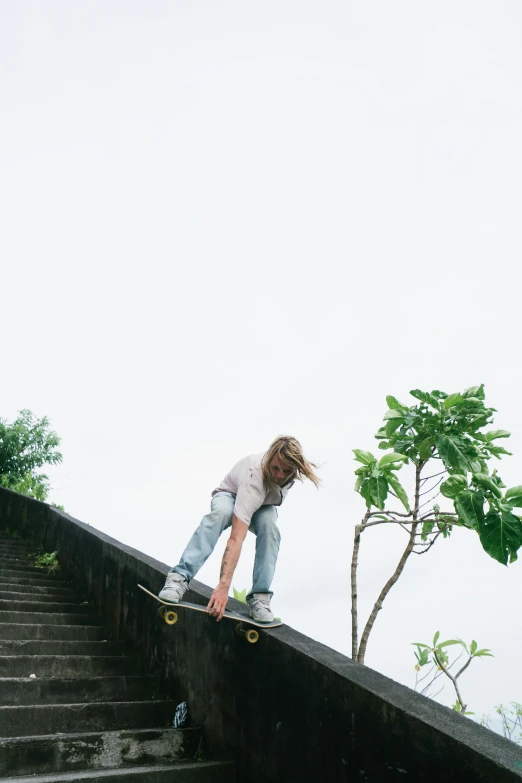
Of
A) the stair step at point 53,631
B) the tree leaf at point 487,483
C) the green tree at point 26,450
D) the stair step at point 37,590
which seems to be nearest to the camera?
the tree leaf at point 487,483

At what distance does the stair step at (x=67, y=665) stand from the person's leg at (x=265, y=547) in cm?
171

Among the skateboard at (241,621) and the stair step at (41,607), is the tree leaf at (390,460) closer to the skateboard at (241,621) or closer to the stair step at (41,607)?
the skateboard at (241,621)

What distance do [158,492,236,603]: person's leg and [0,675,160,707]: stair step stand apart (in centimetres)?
111

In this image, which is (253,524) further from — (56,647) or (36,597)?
(36,597)

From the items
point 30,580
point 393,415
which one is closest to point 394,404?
point 393,415

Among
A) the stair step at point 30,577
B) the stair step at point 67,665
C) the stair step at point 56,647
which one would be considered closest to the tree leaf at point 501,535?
the stair step at point 67,665

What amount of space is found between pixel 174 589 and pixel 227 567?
318 millimetres

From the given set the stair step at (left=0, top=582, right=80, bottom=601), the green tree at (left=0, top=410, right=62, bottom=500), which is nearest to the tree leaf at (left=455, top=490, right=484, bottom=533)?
the stair step at (left=0, top=582, right=80, bottom=601)

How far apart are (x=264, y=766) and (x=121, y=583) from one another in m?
2.66

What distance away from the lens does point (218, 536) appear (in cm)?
368

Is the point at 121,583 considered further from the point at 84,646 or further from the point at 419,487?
the point at 419,487

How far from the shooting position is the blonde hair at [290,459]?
11.4ft

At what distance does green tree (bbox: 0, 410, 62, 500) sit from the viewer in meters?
14.1

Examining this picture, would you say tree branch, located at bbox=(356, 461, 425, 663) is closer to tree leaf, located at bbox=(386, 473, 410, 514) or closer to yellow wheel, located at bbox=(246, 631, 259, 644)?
tree leaf, located at bbox=(386, 473, 410, 514)
